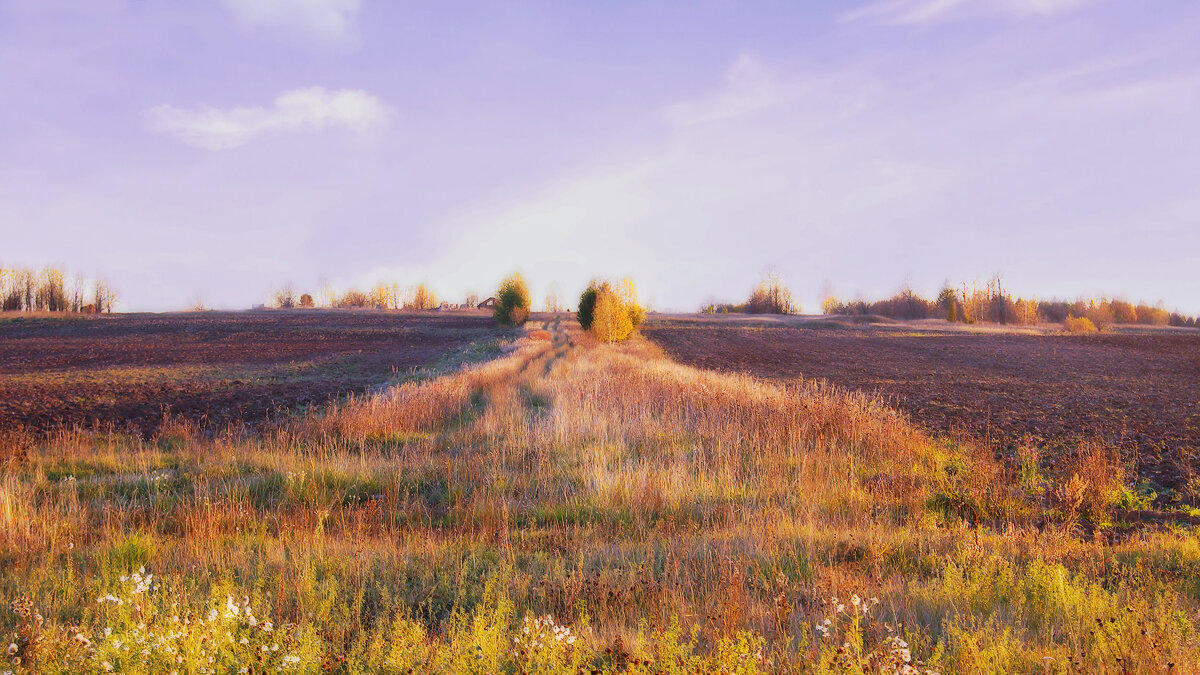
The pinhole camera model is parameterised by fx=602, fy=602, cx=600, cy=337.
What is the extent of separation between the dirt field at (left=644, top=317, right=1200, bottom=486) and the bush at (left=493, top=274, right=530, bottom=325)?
42.7ft

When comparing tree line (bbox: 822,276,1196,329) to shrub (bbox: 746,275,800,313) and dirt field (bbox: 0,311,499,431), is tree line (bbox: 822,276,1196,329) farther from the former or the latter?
dirt field (bbox: 0,311,499,431)

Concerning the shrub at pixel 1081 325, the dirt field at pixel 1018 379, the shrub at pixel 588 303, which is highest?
the shrub at pixel 588 303

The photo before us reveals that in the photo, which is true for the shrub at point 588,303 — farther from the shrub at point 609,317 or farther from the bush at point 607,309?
the shrub at point 609,317

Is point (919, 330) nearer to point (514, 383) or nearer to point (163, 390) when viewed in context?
point (514, 383)

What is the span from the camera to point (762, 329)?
65.5 m

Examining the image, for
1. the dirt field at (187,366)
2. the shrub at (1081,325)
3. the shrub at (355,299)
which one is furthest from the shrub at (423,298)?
the shrub at (1081,325)

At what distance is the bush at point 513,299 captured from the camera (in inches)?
2172

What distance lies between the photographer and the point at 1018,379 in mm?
24688

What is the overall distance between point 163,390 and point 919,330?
6821 cm

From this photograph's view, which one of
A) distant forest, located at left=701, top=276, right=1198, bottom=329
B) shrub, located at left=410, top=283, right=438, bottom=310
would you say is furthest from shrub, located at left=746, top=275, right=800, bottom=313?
shrub, located at left=410, top=283, right=438, bottom=310

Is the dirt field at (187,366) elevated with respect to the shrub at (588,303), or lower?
lower

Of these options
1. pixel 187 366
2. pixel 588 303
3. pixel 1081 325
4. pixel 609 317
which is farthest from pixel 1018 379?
pixel 1081 325

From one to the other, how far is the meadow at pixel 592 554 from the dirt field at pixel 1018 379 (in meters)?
2.81

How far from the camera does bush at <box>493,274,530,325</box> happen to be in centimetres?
5516
